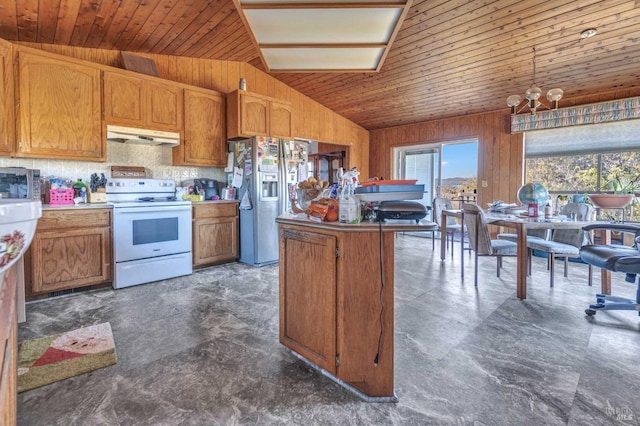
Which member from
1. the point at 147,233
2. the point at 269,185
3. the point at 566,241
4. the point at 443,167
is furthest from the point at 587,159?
the point at 147,233

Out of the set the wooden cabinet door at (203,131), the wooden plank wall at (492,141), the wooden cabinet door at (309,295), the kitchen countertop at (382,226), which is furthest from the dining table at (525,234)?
the wooden cabinet door at (203,131)

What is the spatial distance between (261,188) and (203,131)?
1103 millimetres

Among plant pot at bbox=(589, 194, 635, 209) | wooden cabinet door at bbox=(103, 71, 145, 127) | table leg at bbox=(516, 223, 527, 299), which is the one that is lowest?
table leg at bbox=(516, 223, 527, 299)

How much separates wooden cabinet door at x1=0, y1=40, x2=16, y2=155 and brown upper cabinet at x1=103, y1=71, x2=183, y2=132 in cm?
73

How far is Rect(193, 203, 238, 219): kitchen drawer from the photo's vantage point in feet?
13.1

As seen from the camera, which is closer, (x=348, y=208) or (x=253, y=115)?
(x=348, y=208)

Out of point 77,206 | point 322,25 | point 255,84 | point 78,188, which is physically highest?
point 255,84

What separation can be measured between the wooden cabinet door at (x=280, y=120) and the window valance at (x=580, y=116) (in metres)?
3.66

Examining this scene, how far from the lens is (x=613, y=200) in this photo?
8.98 feet

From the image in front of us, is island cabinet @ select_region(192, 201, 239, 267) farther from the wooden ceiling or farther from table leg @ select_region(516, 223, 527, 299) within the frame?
table leg @ select_region(516, 223, 527, 299)

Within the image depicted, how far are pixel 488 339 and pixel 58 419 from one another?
2.45 m

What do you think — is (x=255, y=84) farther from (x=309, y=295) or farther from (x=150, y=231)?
(x=309, y=295)

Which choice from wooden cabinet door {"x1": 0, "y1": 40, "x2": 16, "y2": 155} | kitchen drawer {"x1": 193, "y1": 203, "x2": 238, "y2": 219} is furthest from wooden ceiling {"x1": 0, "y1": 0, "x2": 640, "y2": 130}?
kitchen drawer {"x1": 193, "y1": 203, "x2": 238, "y2": 219}

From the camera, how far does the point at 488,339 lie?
2145 millimetres
